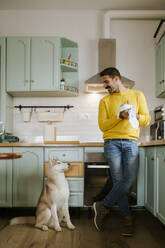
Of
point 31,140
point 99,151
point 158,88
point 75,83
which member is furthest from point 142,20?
point 31,140

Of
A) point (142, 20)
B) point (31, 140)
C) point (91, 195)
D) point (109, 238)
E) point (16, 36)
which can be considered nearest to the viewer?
point (109, 238)

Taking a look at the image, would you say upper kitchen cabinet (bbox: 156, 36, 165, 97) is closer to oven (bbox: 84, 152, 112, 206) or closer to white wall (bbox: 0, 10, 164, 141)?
white wall (bbox: 0, 10, 164, 141)

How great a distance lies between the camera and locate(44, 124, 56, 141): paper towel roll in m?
3.29

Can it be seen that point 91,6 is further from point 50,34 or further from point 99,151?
point 99,151

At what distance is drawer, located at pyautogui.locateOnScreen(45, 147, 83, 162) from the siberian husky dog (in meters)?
0.35

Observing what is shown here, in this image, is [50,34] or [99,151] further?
[50,34]

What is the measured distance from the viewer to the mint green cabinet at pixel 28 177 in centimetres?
275

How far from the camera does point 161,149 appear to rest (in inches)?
85.3

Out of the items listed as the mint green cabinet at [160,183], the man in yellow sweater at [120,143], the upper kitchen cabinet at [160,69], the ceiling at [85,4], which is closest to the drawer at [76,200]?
the man in yellow sweater at [120,143]

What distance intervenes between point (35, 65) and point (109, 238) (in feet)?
7.36

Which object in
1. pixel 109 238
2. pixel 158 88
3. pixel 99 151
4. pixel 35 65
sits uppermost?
pixel 35 65

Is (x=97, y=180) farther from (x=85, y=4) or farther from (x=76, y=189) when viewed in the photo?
(x=85, y=4)

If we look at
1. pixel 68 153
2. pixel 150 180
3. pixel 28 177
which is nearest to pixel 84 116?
pixel 68 153

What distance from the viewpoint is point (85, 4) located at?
11.3ft
